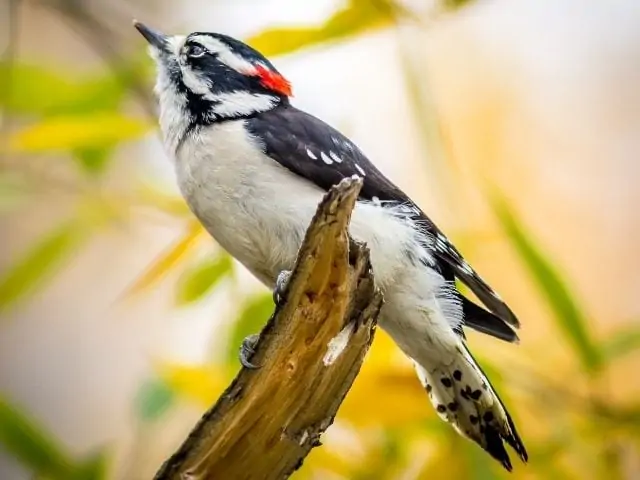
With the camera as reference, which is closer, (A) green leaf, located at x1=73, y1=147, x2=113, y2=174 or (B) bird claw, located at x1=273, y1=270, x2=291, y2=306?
(B) bird claw, located at x1=273, y1=270, x2=291, y2=306

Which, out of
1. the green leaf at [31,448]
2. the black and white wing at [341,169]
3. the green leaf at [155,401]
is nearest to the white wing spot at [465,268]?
the black and white wing at [341,169]

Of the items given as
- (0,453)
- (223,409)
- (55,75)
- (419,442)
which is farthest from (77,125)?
(0,453)

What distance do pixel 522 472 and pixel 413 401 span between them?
22 centimetres

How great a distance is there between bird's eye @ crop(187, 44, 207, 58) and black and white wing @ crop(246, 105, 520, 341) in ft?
0.25

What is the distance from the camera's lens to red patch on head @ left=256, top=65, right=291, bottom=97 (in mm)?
773

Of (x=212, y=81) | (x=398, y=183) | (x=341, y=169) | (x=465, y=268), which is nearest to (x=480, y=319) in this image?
(x=465, y=268)

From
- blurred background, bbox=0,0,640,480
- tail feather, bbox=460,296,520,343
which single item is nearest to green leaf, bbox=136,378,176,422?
blurred background, bbox=0,0,640,480

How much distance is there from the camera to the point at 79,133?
2.65 ft

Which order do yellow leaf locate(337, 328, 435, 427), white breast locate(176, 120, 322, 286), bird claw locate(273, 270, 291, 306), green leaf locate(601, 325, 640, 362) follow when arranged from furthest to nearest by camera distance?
green leaf locate(601, 325, 640, 362)
yellow leaf locate(337, 328, 435, 427)
white breast locate(176, 120, 322, 286)
bird claw locate(273, 270, 291, 306)

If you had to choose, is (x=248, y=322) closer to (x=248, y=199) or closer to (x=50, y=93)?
(x=248, y=199)

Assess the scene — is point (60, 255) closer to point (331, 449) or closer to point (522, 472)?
point (331, 449)

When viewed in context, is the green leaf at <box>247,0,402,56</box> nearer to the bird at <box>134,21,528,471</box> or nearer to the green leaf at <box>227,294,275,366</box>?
the bird at <box>134,21,528,471</box>

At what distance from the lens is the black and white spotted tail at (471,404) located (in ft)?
2.53

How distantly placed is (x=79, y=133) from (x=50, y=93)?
0.17 m
